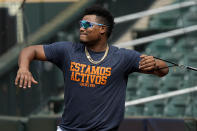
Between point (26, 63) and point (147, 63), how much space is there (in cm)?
107

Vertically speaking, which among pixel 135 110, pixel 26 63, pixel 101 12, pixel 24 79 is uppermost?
pixel 101 12

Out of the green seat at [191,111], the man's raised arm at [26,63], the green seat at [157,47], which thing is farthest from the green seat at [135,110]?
the man's raised arm at [26,63]

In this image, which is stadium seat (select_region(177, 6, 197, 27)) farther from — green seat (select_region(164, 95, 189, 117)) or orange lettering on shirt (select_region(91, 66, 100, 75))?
orange lettering on shirt (select_region(91, 66, 100, 75))

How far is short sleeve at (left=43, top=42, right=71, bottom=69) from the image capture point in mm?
4766

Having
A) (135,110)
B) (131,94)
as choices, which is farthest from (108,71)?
(131,94)

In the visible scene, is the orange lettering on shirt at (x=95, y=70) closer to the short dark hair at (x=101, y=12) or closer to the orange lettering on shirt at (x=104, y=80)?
the orange lettering on shirt at (x=104, y=80)

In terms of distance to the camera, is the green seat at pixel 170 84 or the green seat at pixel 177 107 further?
the green seat at pixel 170 84

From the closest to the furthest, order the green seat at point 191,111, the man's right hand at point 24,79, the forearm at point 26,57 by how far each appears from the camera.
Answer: the man's right hand at point 24,79 < the forearm at point 26,57 < the green seat at point 191,111

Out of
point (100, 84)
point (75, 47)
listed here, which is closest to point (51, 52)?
point (75, 47)

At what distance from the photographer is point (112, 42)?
8.82 m

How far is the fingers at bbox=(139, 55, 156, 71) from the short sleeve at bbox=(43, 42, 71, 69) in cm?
71

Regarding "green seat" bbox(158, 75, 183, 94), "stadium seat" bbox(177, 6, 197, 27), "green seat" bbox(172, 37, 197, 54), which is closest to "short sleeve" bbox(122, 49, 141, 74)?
"green seat" bbox(158, 75, 183, 94)

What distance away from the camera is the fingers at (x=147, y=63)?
466cm

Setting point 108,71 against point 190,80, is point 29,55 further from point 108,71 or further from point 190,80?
point 190,80
